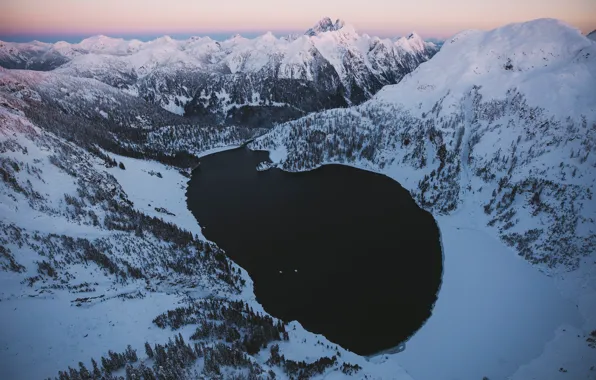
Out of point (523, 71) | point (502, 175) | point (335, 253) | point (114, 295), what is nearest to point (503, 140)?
point (502, 175)

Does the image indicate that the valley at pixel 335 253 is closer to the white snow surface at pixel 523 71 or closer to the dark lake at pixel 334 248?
the dark lake at pixel 334 248

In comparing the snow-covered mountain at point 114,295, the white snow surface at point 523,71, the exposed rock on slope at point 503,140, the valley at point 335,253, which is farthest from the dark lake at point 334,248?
the white snow surface at point 523,71

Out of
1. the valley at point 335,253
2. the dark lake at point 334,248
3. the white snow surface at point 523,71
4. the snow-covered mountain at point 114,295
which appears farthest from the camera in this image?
the white snow surface at point 523,71

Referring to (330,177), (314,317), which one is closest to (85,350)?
(314,317)

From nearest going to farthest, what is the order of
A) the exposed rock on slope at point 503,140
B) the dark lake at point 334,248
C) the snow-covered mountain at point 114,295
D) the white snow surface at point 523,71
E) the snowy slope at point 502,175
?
the snow-covered mountain at point 114,295
the snowy slope at point 502,175
the dark lake at point 334,248
the exposed rock on slope at point 503,140
the white snow surface at point 523,71

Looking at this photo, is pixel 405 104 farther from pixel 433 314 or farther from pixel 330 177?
pixel 433 314

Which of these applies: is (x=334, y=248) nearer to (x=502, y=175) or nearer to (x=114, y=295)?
(x=114, y=295)
